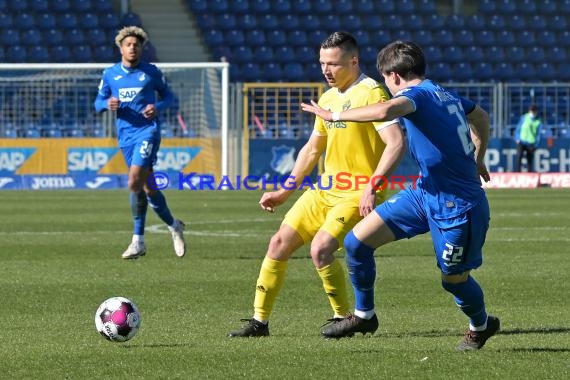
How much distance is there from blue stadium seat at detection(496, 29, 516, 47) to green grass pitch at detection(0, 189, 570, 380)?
20.7m

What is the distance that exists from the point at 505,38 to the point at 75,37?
12.9 meters

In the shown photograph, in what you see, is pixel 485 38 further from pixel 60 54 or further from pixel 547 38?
pixel 60 54

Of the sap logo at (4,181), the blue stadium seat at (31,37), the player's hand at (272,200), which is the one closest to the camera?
the player's hand at (272,200)

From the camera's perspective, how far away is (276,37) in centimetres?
3644

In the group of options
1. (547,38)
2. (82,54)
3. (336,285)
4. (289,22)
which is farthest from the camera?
(547,38)

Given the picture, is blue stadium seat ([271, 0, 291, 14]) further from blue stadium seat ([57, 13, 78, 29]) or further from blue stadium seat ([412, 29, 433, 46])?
blue stadium seat ([57, 13, 78, 29])

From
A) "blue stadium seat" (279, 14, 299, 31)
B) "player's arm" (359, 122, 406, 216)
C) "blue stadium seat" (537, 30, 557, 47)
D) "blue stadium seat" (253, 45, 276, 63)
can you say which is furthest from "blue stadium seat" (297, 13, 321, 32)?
"player's arm" (359, 122, 406, 216)

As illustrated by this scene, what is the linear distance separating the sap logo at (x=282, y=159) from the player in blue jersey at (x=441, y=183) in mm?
21970

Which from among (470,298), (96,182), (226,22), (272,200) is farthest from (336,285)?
(226,22)

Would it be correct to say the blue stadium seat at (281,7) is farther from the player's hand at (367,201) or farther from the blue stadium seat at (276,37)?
the player's hand at (367,201)

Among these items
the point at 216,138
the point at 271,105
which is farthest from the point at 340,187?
the point at 271,105

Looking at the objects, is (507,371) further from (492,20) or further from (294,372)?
(492,20)

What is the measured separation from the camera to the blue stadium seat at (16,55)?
33.7 meters

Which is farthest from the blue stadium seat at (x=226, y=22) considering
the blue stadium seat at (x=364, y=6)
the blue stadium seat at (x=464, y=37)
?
the blue stadium seat at (x=464, y=37)
